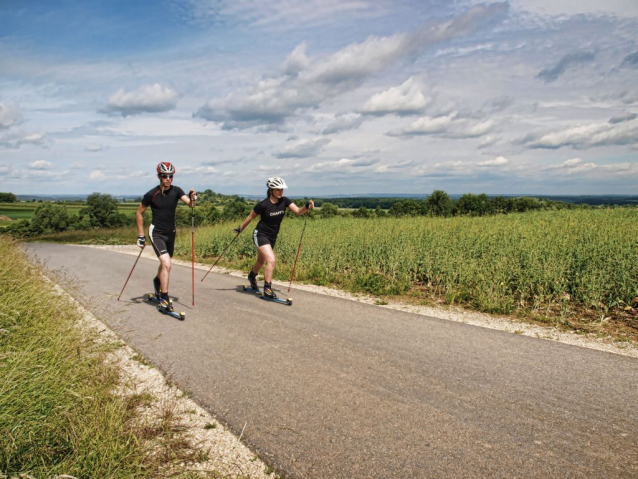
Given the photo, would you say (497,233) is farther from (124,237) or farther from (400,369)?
(124,237)

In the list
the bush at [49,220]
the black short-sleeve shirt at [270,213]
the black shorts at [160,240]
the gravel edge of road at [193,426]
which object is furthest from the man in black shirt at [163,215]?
the bush at [49,220]

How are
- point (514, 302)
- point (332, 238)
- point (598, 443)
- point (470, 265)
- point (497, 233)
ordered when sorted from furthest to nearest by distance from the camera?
point (332, 238) < point (497, 233) < point (470, 265) < point (514, 302) < point (598, 443)

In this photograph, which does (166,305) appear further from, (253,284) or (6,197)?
(6,197)

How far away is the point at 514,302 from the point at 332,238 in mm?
7779

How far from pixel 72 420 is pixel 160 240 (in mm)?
5309

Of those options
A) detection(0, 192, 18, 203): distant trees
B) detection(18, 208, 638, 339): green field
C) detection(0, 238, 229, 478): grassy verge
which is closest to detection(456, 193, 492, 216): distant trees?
detection(18, 208, 638, 339): green field

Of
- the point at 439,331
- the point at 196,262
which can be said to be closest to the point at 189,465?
the point at 439,331

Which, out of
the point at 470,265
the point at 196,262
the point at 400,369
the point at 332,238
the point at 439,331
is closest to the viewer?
the point at 400,369

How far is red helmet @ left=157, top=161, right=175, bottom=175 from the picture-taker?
310 inches

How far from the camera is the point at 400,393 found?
4438 mm

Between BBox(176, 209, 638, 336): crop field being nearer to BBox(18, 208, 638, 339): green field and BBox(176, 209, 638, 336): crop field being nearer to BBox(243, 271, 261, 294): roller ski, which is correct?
BBox(18, 208, 638, 339): green field

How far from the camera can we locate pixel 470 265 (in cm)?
1005

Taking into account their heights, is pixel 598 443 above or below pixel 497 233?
below

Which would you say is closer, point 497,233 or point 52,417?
point 52,417
